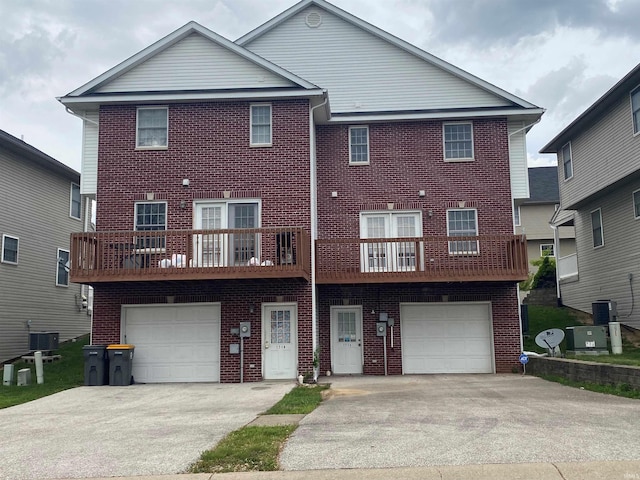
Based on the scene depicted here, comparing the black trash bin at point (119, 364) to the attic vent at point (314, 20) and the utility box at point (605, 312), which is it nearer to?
the attic vent at point (314, 20)

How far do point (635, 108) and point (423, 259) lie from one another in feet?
27.1

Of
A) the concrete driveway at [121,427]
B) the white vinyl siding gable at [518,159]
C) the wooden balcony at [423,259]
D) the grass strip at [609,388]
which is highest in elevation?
the white vinyl siding gable at [518,159]

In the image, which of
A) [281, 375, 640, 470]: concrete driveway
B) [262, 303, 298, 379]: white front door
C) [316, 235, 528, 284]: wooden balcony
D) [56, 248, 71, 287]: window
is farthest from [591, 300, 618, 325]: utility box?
[56, 248, 71, 287]: window

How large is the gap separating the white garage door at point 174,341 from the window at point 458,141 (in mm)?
8377

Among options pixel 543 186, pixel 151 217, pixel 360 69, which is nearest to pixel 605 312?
pixel 360 69

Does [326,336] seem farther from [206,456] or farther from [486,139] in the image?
[206,456]

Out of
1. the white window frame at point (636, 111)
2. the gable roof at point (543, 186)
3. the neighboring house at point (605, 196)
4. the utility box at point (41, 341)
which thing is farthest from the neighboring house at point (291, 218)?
the gable roof at point (543, 186)

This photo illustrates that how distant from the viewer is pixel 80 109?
58.5 feet

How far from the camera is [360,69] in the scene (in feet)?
66.1

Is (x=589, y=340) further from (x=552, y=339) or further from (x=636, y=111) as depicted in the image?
(x=636, y=111)

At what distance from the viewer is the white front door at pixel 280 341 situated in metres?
16.2

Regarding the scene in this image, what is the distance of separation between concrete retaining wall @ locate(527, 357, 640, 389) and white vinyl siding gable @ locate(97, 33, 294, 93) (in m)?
10.1

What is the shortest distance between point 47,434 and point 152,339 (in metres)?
7.45

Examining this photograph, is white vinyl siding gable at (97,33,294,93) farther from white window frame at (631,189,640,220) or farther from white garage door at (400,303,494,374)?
white window frame at (631,189,640,220)
